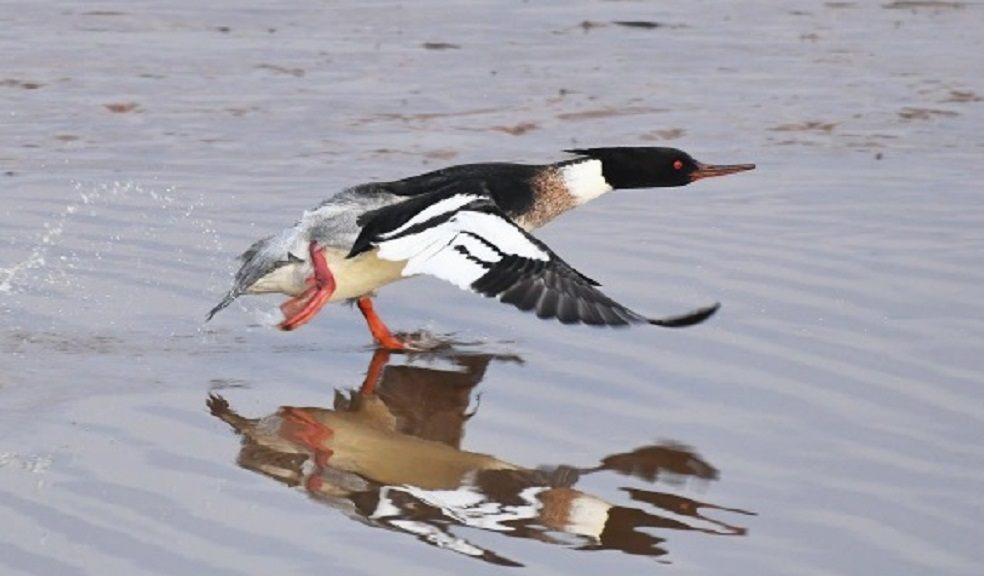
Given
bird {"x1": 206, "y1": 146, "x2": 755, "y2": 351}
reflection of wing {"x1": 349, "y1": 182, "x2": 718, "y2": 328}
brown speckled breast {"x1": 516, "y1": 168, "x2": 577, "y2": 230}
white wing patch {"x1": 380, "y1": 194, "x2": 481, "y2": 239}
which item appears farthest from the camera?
brown speckled breast {"x1": 516, "y1": 168, "x2": 577, "y2": 230}

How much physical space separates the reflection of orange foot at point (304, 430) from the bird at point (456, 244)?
675 mm

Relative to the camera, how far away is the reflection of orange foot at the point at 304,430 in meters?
6.88

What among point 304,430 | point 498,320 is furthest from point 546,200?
point 304,430

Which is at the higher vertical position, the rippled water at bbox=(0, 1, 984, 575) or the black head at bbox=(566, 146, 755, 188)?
the black head at bbox=(566, 146, 755, 188)

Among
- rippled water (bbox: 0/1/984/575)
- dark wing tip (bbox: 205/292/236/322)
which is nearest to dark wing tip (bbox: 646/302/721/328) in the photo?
rippled water (bbox: 0/1/984/575)

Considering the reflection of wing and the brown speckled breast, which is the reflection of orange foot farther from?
the brown speckled breast

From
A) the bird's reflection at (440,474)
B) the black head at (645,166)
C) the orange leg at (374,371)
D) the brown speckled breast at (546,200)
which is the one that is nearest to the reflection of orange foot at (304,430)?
the bird's reflection at (440,474)

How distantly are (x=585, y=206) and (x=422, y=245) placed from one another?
2453mm

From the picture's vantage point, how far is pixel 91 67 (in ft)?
42.0

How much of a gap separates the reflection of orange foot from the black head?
2.10m

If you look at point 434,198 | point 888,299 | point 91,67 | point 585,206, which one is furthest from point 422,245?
point 91,67

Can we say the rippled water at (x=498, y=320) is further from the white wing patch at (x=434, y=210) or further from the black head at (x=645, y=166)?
the white wing patch at (x=434, y=210)

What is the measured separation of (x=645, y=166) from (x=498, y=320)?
941 mm

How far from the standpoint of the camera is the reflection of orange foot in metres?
6.88
